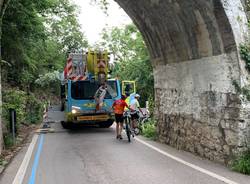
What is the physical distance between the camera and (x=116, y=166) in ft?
28.7

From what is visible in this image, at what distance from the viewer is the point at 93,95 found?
16.9 meters

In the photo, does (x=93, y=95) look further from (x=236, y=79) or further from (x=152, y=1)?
(x=236, y=79)

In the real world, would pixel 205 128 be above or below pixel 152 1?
below

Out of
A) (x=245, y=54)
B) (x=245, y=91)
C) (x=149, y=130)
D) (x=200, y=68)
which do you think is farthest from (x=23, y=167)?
(x=149, y=130)

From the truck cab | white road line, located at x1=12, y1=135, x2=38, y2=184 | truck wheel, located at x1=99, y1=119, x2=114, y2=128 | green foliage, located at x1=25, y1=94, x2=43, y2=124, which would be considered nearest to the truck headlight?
the truck cab

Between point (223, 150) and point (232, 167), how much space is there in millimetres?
635

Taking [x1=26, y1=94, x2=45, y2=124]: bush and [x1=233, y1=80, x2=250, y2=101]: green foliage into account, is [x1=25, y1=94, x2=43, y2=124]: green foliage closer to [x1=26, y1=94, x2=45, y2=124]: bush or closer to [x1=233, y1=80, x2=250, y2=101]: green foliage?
[x1=26, y1=94, x2=45, y2=124]: bush

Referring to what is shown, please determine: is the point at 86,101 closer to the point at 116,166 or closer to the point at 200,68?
the point at 200,68

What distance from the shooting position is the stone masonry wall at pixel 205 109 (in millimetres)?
8156

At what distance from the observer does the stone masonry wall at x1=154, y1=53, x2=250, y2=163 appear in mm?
8156

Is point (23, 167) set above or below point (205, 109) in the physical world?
below

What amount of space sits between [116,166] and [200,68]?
10.5 ft

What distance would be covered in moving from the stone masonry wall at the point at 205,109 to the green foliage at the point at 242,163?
161 mm

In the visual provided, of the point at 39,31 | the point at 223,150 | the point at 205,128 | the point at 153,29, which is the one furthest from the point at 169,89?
the point at 39,31
